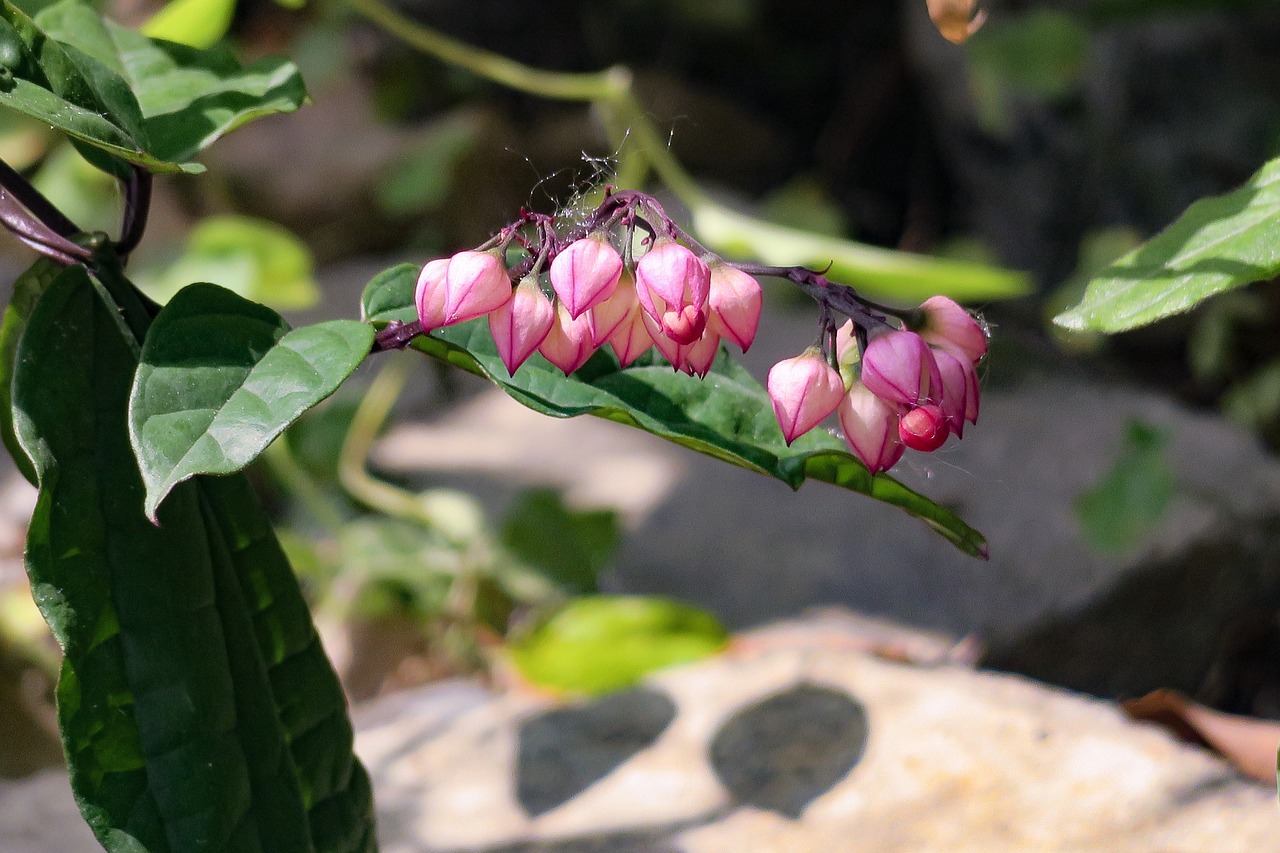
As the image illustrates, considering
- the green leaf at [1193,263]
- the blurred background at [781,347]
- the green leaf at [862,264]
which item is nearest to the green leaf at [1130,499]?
the blurred background at [781,347]

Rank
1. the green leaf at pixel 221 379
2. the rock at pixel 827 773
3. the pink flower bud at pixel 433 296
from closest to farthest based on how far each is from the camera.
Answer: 1. the green leaf at pixel 221 379
2. the pink flower bud at pixel 433 296
3. the rock at pixel 827 773

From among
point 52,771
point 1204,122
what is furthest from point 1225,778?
point 1204,122

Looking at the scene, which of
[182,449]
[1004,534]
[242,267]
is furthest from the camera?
[1004,534]

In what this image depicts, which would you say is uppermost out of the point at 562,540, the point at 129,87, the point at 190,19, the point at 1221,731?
the point at 190,19

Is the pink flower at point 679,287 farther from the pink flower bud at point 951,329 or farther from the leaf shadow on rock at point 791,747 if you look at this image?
the leaf shadow on rock at point 791,747

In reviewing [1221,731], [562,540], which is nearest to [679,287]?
[1221,731]

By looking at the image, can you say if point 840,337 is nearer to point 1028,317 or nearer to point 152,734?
point 152,734

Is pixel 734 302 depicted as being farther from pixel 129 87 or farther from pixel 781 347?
pixel 781 347
